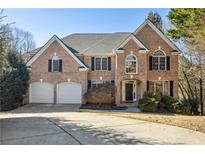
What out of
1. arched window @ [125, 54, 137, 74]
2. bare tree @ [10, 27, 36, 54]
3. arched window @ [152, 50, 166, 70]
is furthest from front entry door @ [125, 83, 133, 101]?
bare tree @ [10, 27, 36, 54]

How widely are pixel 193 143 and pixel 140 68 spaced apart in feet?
40.8

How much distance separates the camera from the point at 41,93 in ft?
60.0

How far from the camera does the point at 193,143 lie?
23.4ft


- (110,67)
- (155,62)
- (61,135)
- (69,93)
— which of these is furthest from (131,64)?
(61,135)

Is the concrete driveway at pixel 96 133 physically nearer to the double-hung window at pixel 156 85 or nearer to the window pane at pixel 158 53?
the double-hung window at pixel 156 85

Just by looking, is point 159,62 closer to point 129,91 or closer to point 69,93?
point 129,91

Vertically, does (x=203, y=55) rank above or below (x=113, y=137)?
above

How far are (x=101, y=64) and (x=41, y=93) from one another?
4507 millimetres

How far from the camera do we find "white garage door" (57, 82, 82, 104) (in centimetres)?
1788

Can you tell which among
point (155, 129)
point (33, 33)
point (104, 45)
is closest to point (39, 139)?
point (155, 129)

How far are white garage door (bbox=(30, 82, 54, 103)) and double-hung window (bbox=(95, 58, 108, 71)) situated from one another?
3466mm

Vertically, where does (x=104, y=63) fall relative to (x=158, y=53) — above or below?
below
